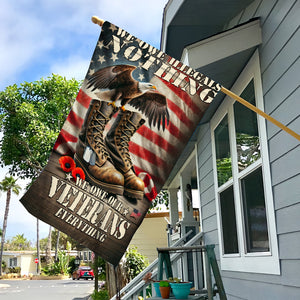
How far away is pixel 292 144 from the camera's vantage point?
2.52 metres

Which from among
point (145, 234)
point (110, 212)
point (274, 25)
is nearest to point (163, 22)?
point (274, 25)

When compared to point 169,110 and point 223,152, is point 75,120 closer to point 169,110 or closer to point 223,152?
point 169,110

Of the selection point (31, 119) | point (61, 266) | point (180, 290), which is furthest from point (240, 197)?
point (61, 266)

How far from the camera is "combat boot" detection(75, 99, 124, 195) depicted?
2.23 m

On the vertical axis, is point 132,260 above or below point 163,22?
below

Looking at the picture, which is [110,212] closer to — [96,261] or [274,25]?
[274,25]

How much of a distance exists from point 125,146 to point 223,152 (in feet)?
7.20

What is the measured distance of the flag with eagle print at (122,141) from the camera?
7.22ft

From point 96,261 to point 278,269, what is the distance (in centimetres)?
1032

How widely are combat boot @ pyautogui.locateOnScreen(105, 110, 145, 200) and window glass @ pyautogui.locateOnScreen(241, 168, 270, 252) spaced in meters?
1.29

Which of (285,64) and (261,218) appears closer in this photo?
(285,64)

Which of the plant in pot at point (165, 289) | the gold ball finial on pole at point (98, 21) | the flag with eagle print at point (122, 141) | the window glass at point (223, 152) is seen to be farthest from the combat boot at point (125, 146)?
the window glass at point (223, 152)

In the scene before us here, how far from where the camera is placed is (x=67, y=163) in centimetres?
226

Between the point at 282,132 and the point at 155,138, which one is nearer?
the point at 155,138
